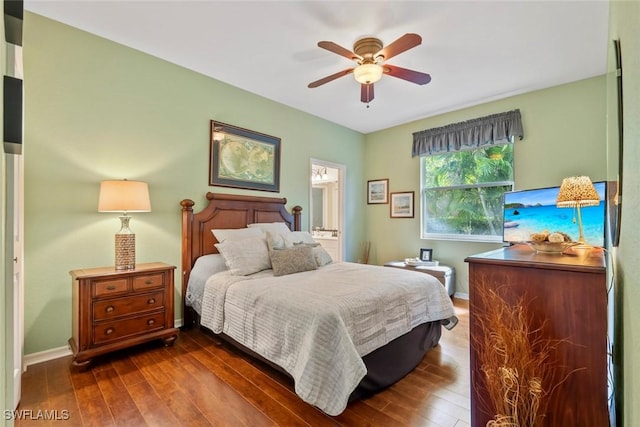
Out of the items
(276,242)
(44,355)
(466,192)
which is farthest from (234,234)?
(466,192)

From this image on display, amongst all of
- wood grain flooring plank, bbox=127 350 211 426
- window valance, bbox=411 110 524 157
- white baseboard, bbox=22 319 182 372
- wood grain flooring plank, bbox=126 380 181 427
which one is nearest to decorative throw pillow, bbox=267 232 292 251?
wood grain flooring plank, bbox=127 350 211 426

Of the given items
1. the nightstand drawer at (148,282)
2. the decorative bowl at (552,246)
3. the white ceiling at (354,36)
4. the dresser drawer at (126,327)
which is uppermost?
the white ceiling at (354,36)

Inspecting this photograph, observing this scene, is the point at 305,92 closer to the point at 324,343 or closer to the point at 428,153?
the point at 428,153

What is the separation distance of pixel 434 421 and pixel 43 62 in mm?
3852

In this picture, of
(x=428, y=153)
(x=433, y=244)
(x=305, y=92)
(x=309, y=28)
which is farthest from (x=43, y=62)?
(x=433, y=244)

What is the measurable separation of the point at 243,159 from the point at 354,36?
1890 mm

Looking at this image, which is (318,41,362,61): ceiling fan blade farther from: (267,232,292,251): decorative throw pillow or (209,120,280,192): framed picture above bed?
(267,232,292,251): decorative throw pillow

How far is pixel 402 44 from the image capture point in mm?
2188

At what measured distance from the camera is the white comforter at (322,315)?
1645mm

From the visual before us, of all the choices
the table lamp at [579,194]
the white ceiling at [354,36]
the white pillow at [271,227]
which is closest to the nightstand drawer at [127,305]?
the white pillow at [271,227]

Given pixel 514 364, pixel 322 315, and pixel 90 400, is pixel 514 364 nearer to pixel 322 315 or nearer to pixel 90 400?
pixel 322 315

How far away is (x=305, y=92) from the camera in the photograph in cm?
378

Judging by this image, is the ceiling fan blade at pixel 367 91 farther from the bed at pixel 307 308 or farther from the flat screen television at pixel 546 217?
the flat screen television at pixel 546 217

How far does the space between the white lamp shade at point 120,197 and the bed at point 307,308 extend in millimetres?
624
